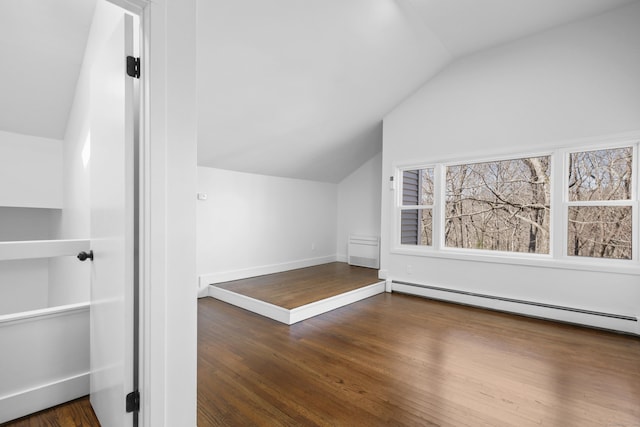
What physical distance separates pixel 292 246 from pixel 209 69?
11.4ft

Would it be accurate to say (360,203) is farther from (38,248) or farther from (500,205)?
(38,248)

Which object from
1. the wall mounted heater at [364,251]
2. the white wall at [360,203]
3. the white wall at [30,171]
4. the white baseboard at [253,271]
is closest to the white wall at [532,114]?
the wall mounted heater at [364,251]

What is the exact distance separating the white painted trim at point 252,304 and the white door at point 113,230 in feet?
5.51

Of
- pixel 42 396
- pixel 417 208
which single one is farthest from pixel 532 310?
pixel 42 396

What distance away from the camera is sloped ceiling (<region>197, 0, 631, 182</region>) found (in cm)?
265

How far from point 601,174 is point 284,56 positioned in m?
3.59

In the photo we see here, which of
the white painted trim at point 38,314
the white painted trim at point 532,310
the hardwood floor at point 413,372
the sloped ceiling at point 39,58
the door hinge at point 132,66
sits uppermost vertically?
the sloped ceiling at point 39,58

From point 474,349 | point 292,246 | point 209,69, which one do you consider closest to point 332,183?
point 292,246

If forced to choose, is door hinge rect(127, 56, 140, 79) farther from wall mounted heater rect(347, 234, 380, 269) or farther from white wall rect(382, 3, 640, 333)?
wall mounted heater rect(347, 234, 380, 269)

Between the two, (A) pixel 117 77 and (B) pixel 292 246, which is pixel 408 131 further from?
(A) pixel 117 77

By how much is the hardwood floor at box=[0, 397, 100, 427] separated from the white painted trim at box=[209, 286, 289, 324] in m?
1.68

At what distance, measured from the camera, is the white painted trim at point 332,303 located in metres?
3.16

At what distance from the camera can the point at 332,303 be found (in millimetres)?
3615

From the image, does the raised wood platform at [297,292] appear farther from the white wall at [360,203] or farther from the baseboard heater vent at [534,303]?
the white wall at [360,203]
